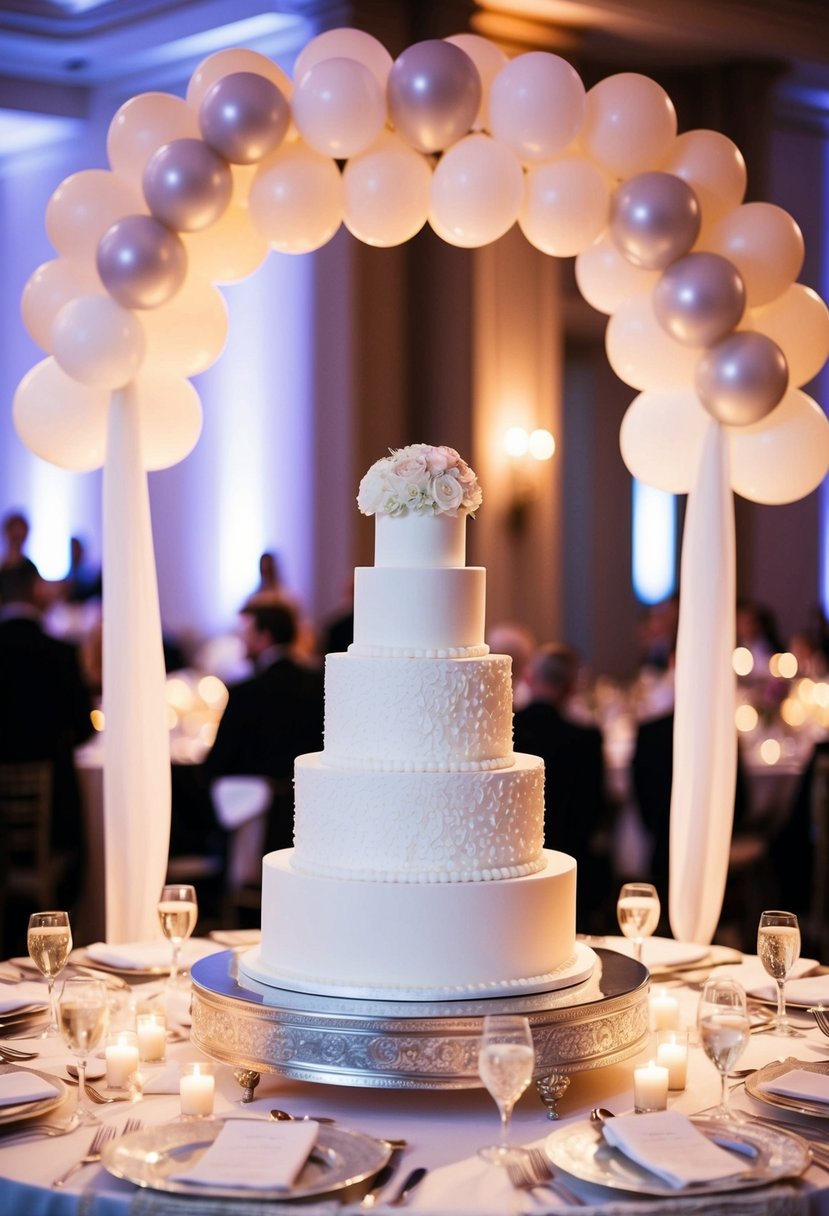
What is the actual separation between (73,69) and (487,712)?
9675 millimetres

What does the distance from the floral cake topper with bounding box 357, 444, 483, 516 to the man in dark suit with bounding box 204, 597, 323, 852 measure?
3448 millimetres

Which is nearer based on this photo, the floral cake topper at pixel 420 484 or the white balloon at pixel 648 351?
the floral cake topper at pixel 420 484

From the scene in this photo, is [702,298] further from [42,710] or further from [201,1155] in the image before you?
[42,710]

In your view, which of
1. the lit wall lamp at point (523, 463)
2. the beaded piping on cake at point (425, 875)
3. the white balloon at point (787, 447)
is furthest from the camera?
the lit wall lamp at point (523, 463)

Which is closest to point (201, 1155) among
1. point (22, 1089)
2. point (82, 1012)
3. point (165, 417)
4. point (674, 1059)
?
point (82, 1012)

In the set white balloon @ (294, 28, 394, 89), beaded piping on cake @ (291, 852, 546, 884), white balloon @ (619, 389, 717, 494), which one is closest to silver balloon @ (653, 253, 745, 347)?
white balloon @ (619, 389, 717, 494)

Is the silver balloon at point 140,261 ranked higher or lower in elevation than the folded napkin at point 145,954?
higher

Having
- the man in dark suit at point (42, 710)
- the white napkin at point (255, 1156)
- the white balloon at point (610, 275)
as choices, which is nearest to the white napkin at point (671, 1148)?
the white napkin at point (255, 1156)

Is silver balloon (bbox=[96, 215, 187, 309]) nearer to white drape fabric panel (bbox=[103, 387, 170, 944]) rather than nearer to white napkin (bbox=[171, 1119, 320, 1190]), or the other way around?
white drape fabric panel (bbox=[103, 387, 170, 944])

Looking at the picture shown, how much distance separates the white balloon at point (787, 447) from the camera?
439 centimetres

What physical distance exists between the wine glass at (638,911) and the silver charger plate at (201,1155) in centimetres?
126

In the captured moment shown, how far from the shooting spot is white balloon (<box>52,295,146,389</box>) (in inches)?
167

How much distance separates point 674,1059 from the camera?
308 centimetres

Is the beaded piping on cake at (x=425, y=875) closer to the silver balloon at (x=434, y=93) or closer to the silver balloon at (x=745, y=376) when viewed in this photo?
the silver balloon at (x=745, y=376)
